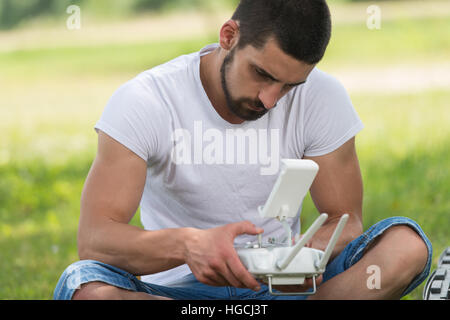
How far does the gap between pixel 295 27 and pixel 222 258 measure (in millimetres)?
793

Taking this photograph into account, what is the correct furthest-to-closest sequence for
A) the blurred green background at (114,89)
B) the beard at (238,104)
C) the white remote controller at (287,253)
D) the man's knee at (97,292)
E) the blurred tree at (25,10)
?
the blurred tree at (25,10), the blurred green background at (114,89), the beard at (238,104), the man's knee at (97,292), the white remote controller at (287,253)

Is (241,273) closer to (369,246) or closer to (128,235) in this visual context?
(128,235)

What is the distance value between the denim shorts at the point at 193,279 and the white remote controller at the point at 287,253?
326 mm

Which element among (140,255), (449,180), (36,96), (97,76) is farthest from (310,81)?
(97,76)

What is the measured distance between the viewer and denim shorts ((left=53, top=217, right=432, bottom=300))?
238cm

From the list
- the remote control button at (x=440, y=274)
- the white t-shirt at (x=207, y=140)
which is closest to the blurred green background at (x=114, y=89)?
the remote control button at (x=440, y=274)

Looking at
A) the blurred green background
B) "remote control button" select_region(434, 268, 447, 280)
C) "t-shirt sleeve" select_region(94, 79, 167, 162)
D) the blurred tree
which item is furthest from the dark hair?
the blurred tree

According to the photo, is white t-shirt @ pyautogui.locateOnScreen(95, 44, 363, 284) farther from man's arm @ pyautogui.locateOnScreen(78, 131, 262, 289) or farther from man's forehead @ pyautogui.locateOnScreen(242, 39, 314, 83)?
man's forehead @ pyautogui.locateOnScreen(242, 39, 314, 83)

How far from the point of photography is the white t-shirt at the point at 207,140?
262cm

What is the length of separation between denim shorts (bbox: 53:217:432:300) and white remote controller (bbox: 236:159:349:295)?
0.33m

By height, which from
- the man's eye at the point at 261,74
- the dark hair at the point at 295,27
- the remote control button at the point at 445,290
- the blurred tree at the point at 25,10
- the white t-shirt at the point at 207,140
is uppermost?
the blurred tree at the point at 25,10

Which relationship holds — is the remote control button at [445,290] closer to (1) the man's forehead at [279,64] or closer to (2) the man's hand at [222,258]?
(2) the man's hand at [222,258]

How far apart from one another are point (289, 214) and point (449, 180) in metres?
3.49
